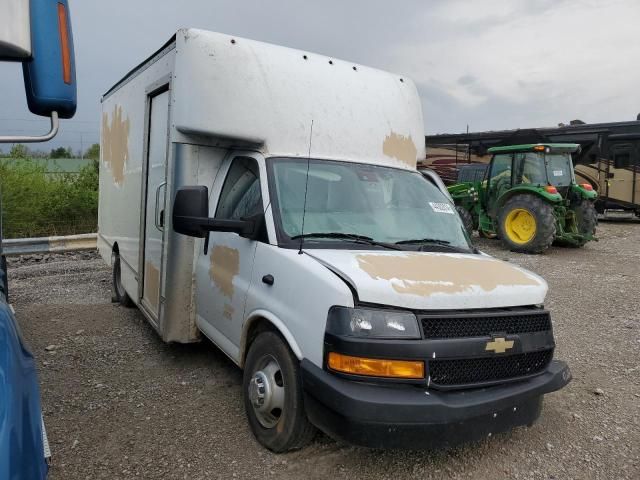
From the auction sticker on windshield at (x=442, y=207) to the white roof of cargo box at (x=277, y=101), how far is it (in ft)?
1.89

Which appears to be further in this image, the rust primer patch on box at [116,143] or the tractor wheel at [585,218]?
the tractor wheel at [585,218]

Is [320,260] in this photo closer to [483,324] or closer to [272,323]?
[272,323]

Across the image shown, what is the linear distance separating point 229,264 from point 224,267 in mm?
86

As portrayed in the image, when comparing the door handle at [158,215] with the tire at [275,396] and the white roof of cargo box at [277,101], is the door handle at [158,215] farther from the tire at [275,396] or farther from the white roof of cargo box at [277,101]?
the tire at [275,396]

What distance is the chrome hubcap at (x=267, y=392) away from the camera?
127 inches

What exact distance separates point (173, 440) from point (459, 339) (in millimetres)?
2016

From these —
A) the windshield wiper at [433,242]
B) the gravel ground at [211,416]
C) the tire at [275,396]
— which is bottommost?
the gravel ground at [211,416]

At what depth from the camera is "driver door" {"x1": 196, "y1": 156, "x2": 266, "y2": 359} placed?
3.72 meters

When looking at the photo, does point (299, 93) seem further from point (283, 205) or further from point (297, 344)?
point (297, 344)

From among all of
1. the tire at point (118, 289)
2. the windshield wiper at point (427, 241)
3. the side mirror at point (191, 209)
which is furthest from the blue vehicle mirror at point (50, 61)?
the tire at point (118, 289)

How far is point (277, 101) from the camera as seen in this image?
405 cm

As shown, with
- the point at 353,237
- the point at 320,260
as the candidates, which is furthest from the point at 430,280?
the point at 353,237

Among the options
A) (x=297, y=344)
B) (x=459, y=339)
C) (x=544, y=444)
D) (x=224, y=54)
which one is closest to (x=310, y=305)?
(x=297, y=344)

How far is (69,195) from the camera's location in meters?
13.9
